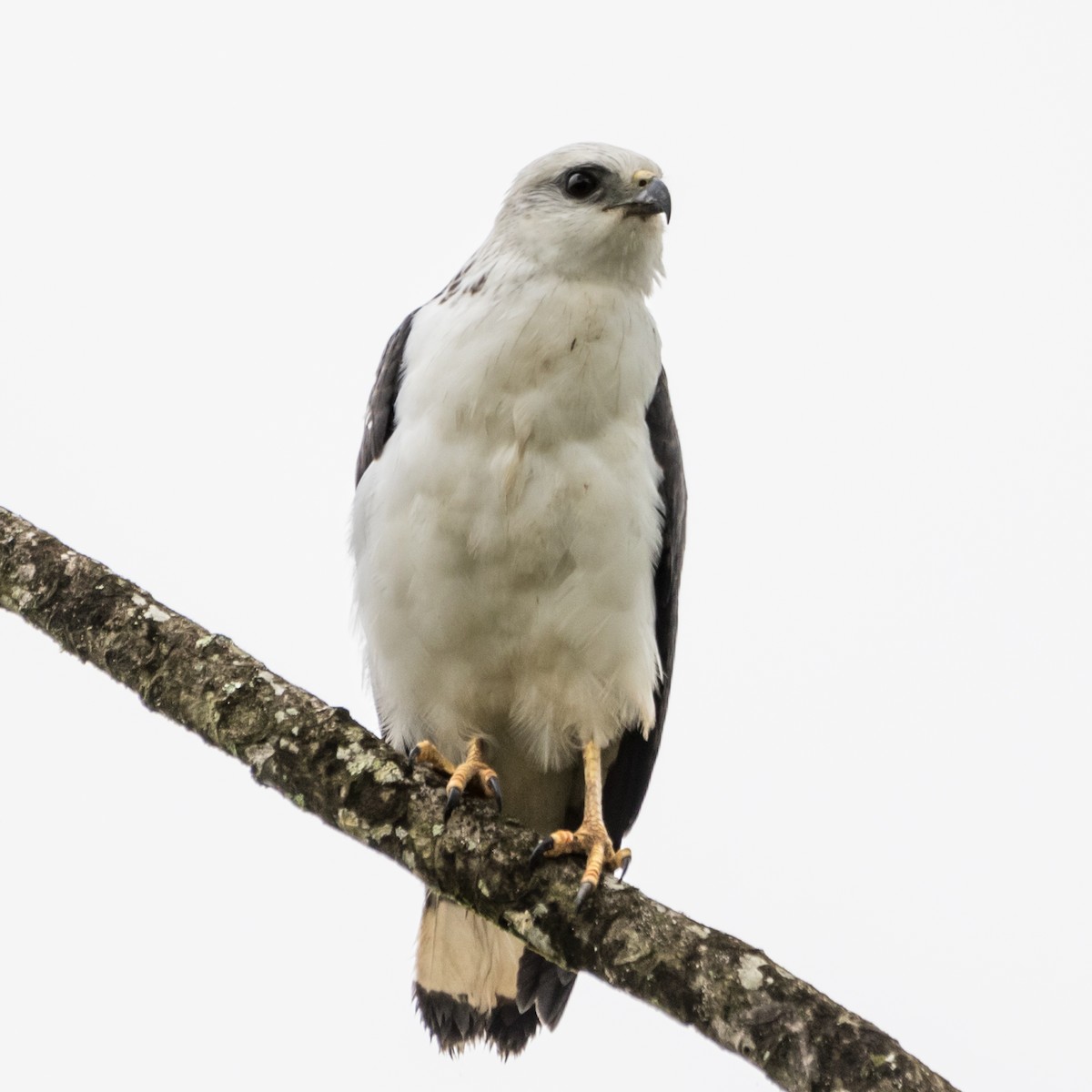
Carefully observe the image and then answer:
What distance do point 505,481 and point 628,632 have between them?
0.67 m

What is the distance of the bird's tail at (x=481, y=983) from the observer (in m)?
4.35

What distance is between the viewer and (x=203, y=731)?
311cm

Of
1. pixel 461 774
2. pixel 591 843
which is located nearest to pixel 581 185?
pixel 461 774

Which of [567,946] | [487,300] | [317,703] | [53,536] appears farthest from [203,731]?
[487,300]

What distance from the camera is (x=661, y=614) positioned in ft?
14.8

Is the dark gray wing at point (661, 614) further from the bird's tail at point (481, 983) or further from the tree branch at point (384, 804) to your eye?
the tree branch at point (384, 804)

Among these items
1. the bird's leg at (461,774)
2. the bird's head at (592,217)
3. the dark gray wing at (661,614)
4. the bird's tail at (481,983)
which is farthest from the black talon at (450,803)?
the bird's head at (592,217)

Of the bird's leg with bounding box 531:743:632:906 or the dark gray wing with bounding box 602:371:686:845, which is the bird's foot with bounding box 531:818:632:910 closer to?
the bird's leg with bounding box 531:743:632:906

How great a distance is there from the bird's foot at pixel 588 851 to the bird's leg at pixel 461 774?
224 millimetres

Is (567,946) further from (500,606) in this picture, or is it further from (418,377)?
(418,377)

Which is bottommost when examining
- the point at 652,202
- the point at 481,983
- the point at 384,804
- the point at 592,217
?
the point at 384,804

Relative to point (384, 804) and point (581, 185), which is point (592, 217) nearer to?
point (581, 185)

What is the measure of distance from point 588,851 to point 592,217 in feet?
6.86

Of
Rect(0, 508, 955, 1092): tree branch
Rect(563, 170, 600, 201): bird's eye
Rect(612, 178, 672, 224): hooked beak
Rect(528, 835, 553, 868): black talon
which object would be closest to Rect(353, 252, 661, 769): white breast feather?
Rect(612, 178, 672, 224): hooked beak
